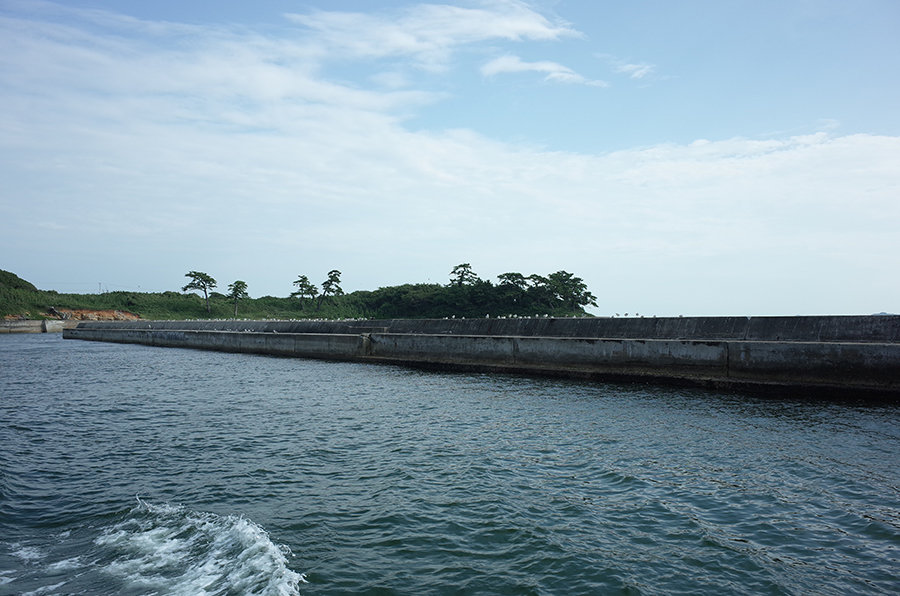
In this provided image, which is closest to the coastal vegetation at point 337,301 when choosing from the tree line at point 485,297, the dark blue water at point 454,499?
the tree line at point 485,297

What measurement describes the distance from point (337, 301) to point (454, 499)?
74538 millimetres

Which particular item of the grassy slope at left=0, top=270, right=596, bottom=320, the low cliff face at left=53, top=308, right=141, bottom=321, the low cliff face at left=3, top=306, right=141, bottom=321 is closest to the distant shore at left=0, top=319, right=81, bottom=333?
the low cliff face at left=3, top=306, right=141, bottom=321

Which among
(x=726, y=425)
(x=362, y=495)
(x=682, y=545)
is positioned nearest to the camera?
(x=682, y=545)

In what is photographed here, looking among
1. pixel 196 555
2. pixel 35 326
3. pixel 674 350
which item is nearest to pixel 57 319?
pixel 35 326

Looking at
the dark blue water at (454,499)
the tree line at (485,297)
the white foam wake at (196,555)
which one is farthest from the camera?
the tree line at (485,297)

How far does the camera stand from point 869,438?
9891 mm

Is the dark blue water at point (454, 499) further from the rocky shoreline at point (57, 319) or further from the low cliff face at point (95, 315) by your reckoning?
the low cliff face at point (95, 315)

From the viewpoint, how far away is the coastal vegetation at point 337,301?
53.8 m

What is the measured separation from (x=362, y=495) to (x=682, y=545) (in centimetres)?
403

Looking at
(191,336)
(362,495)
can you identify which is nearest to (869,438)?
(362,495)

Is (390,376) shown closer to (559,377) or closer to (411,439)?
(559,377)

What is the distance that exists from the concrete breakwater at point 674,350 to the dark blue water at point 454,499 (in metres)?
1.46

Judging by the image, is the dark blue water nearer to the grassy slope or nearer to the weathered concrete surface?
the weathered concrete surface

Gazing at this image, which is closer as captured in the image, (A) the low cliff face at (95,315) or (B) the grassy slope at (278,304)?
(B) the grassy slope at (278,304)
